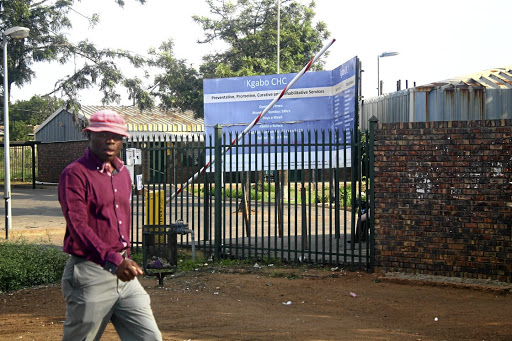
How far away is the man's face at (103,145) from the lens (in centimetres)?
405

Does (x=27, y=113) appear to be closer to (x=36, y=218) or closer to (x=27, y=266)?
(x=36, y=218)

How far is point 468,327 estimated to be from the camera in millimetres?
6832

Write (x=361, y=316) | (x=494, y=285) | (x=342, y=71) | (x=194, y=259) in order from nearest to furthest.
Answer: (x=361, y=316)
(x=494, y=285)
(x=194, y=259)
(x=342, y=71)

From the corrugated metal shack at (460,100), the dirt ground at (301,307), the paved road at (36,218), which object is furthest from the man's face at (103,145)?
the paved road at (36,218)

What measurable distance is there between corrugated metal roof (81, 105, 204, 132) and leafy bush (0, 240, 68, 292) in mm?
24151

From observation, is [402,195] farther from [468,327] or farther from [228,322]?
[228,322]

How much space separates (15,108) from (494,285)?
5482 cm

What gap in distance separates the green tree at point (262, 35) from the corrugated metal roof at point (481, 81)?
813 inches

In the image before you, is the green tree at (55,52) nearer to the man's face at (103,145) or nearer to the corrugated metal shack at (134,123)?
the corrugated metal shack at (134,123)

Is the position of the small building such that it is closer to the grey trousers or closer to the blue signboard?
the blue signboard

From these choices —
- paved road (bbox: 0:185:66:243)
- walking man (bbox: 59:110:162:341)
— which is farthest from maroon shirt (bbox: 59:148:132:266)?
paved road (bbox: 0:185:66:243)

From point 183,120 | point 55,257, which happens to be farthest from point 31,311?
point 183,120

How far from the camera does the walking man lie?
386 centimetres

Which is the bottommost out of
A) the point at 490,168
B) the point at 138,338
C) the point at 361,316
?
the point at 361,316
